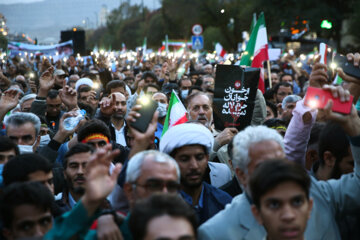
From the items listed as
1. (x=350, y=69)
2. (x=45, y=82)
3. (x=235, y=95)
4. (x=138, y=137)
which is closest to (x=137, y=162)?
(x=138, y=137)

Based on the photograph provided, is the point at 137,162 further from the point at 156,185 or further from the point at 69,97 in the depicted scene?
the point at 69,97

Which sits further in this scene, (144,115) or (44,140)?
(44,140)

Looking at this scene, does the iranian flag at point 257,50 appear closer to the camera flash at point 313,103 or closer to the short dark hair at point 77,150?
the short dark hair at point 77,150

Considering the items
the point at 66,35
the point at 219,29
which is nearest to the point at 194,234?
the point at 66,35

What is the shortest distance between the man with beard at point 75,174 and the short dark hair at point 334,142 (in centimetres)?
183

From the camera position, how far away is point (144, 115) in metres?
3.81

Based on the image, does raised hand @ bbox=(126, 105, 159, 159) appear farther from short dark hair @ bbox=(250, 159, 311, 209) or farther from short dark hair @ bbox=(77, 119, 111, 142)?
short dark hair @ bbox=(77, 119, 111, 142)

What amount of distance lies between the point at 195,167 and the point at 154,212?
4.20 ft

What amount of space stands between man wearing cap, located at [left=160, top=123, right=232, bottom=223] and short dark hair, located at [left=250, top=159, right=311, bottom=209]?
3.39ft

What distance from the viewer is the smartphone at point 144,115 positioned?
376 cm

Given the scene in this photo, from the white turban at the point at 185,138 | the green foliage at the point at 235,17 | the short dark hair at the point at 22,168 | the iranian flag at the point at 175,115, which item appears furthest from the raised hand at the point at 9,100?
the green foliage at the point at 235,17

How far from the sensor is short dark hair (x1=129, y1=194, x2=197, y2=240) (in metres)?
2.86

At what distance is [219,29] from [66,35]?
94.5ft

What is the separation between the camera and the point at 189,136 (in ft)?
13.7
